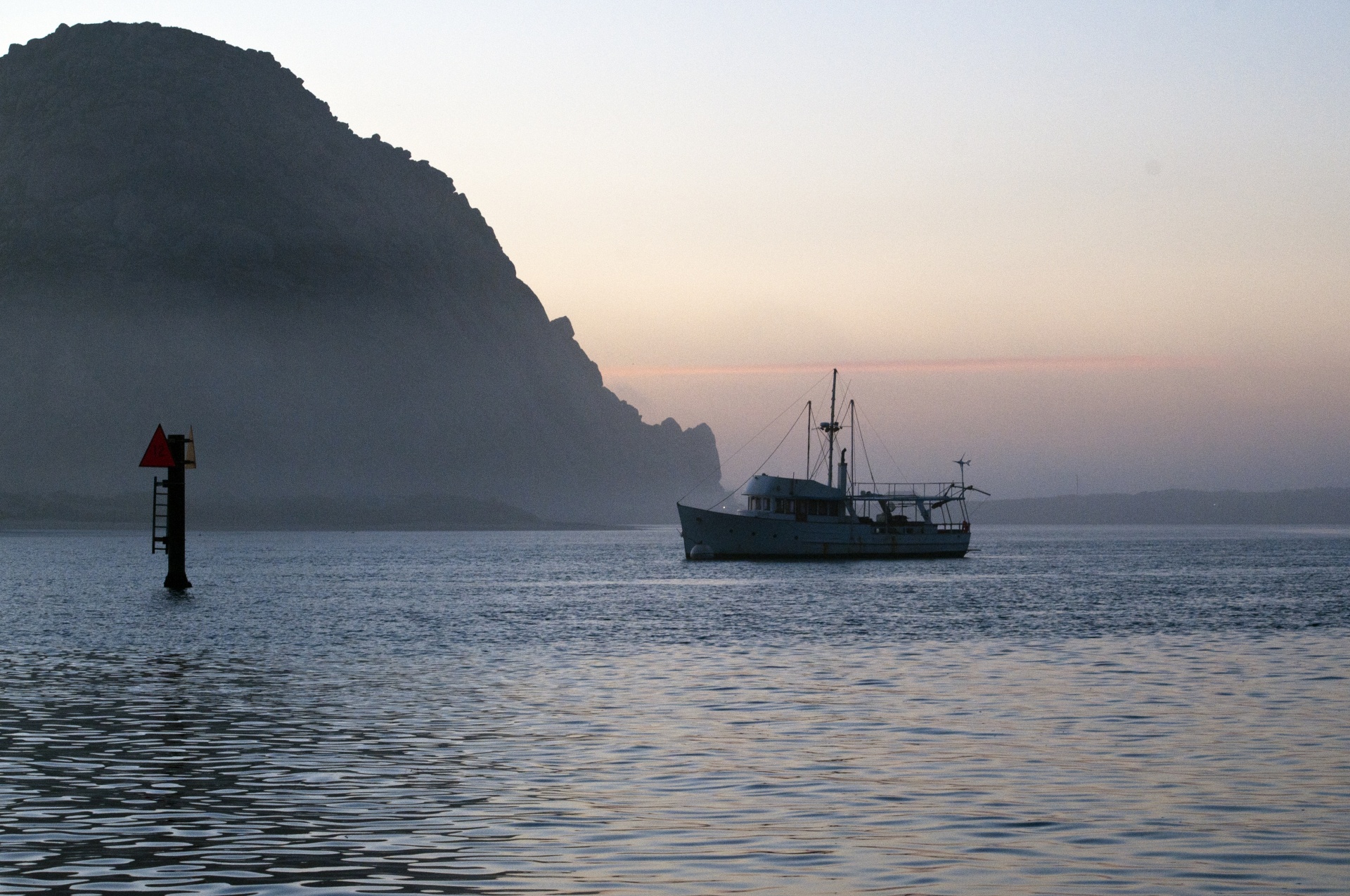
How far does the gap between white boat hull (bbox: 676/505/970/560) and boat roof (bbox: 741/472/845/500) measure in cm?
218

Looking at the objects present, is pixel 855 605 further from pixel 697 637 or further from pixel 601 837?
pixel 601 837

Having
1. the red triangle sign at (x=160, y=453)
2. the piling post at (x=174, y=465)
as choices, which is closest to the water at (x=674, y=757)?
the red triangle sign at (x=160, y=453)

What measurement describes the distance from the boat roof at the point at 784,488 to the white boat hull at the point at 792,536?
218 cm

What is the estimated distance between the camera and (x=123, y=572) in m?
102

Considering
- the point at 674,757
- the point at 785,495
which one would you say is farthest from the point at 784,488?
the point at 674,757

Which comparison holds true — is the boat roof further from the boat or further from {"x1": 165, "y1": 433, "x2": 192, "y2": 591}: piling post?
{"x1": 165, "y1": 433, "x2": 192, "y2": 591}: piling post

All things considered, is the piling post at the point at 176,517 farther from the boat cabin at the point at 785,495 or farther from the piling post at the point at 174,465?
the boat cabin at the point at 785,495

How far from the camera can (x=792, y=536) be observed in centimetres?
11856

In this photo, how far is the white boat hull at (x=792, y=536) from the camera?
119 meters

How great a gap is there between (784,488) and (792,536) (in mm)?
4154

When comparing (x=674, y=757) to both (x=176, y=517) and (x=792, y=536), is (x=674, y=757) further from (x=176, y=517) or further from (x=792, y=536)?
(x=792, y=536)

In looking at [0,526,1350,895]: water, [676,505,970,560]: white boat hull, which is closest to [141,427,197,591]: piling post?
[0,526,1350,895]: water

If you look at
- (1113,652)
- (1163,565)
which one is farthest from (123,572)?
(1163,565)

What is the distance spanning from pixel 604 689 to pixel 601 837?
1488cm
